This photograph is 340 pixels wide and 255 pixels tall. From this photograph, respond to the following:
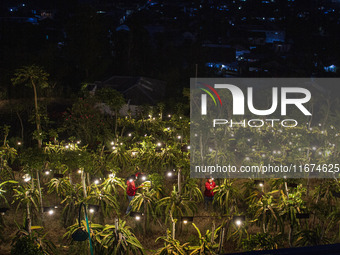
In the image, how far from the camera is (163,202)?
21.4ft

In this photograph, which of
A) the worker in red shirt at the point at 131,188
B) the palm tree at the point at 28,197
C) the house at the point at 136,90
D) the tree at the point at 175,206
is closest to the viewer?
the palm tree at the point at 28,197

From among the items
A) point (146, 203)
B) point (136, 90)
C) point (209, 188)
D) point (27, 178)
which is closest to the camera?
point (146, 203)

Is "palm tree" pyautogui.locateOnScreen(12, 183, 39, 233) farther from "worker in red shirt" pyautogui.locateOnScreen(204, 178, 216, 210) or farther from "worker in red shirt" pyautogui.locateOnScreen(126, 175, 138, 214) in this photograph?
"worker in red shirt" pyautogui.locateOnScreen(204, 178, 216, 210)

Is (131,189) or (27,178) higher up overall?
(27,178)

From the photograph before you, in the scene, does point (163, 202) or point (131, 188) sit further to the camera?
point (131, 188)

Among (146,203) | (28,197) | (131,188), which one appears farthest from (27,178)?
(146,203)

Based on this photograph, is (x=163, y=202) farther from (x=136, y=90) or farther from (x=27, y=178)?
(x=136, y=90)

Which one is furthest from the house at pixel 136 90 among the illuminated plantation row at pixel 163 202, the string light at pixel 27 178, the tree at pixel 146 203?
the tree at pixel 146 203

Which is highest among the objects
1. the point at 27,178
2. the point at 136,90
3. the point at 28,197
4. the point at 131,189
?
the point at 136,90

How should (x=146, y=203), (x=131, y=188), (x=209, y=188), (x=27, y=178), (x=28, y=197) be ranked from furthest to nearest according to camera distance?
(x=209, y=188) → (x=131, y=188) → (x=27, y=178) → (x=146, y=203) → (x=28, y=197)

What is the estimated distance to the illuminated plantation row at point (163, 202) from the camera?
561 centimetres

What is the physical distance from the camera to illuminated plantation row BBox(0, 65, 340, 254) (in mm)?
5613

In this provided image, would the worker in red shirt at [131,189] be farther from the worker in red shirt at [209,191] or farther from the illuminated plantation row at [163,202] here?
the worker in red shirt at [209,191]

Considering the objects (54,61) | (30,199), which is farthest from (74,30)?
(30,199)
